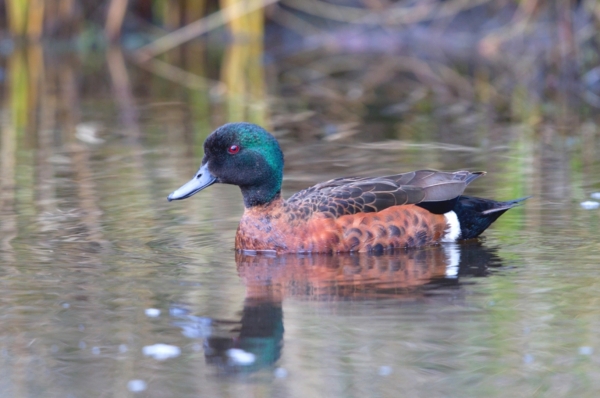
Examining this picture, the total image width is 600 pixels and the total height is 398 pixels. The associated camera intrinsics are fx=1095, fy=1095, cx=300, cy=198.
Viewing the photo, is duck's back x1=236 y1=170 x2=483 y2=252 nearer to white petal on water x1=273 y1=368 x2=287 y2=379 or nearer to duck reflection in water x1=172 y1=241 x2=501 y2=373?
duck reflection in water x1=172 y1=241 x2=501 y2=373

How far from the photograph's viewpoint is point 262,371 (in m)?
4.41

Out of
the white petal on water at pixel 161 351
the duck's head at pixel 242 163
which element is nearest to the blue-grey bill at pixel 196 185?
the duck's head at pixel 242 163

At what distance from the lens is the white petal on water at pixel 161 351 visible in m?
4.57

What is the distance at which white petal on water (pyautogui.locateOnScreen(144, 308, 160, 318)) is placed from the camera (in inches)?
202

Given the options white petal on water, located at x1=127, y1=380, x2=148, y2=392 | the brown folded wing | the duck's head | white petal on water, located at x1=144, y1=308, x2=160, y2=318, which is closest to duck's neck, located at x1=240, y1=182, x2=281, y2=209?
the duck's head

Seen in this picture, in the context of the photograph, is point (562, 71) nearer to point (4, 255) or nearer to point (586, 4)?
point (586, 4)

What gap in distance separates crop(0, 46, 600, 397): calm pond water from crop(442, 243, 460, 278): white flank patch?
0.02 metres

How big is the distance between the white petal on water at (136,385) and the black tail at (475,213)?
291 cm

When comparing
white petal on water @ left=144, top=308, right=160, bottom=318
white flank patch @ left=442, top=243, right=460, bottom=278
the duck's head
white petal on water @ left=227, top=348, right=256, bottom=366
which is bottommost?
white petal on water @ left=227, top=348, right=256, bottom=366

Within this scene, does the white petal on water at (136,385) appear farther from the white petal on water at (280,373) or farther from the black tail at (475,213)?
the black tail at (475,213)

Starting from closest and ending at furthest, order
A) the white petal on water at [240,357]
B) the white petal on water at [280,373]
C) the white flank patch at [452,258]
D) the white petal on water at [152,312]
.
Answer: the white petal on water at [280,373] < the white petal on water at [240,357] < the white petal on water at [152,312] < the white flank patch at [452,258]

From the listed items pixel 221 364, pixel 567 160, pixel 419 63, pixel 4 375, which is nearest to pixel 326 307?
pixel 221 364

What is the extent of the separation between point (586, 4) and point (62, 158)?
655 centimetres

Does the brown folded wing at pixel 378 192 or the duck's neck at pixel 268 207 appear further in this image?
the duck's neck at pixel 268 207
